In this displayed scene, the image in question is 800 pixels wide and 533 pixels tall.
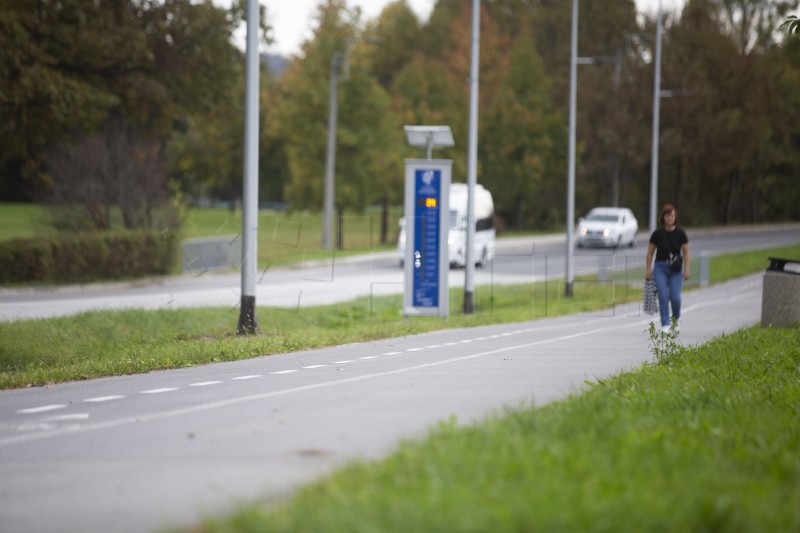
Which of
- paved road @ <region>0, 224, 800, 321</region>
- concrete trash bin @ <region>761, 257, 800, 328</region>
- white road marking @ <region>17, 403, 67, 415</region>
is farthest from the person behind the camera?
paved road @ <region>0, 224, 800, 321</region>

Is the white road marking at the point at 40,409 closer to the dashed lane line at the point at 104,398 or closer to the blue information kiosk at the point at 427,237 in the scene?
the dashed lane line at the point at 104,398

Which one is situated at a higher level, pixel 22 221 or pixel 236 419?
pixel 22 221

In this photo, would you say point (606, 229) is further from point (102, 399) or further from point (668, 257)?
point (102, 399)

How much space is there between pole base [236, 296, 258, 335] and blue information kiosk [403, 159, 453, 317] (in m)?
4.58

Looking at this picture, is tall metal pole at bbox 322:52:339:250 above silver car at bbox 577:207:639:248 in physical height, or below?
above

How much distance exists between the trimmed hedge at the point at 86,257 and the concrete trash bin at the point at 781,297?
1988cm

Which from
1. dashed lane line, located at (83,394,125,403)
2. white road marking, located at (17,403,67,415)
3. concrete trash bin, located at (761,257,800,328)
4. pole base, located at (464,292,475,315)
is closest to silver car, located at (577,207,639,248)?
pole base, located at (464,292,475,315)

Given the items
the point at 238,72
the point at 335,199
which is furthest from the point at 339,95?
the point at 238,72

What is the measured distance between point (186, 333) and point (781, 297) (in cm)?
940

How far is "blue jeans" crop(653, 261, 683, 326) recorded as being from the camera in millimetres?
17172

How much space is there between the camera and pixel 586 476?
21.5ft

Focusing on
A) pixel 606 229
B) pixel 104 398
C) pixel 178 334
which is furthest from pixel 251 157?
pixel 606 229

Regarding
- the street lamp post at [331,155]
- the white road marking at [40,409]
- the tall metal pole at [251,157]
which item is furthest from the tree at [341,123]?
the white road marking at [40,409]

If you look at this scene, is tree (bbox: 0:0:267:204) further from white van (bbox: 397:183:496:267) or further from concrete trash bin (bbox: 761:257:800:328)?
concrete trash bin (bbox: 761:257:800:328)
